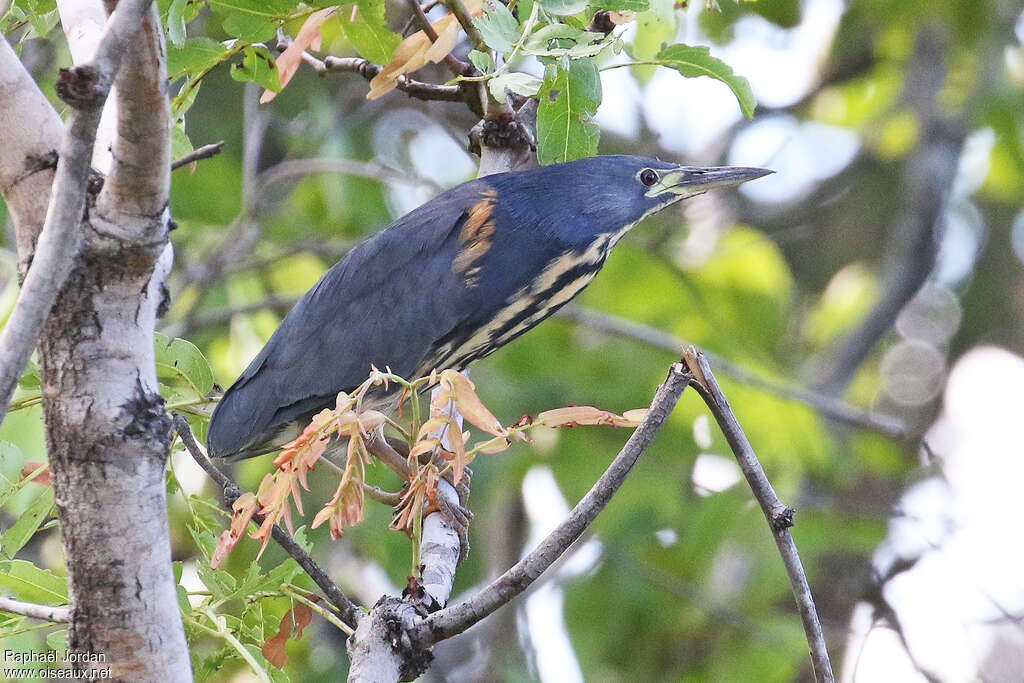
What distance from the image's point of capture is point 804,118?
24.5 feet

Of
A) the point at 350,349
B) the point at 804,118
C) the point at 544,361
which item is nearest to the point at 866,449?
the point at 804,118

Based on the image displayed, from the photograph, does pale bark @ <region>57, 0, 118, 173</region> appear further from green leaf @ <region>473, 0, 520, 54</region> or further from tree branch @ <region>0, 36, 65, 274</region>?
green leaf @ <region>473, 0, 520, 54</region>

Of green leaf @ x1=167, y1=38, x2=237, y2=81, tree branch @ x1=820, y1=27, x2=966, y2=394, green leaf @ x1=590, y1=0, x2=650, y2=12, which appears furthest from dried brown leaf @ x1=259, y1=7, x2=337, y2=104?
tree branch @ x1=820, y1=27, x2=966, y2=394

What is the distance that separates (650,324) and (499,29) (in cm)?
376

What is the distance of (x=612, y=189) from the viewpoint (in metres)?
3.79

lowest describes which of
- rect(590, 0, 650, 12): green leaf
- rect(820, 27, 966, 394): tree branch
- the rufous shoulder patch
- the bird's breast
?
rect(820, 27, 966, 394): tree branch

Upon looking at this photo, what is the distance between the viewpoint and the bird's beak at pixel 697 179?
3709mm

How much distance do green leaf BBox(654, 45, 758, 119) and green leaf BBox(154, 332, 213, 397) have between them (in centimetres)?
130

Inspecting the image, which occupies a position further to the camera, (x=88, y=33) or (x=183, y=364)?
(x=183, y=364)

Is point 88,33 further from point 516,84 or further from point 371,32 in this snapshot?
point 516,84

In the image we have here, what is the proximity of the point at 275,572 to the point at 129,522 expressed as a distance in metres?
0.53

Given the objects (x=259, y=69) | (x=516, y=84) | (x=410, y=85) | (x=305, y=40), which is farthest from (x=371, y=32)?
(x=410, y=85)

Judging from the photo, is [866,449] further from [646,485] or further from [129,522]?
[129,522]

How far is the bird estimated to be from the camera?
3727 millimetres
